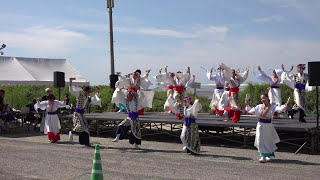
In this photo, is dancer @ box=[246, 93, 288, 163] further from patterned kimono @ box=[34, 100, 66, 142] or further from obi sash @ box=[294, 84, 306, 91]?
patterned kimono @ box=[34, 100, 66, 142]

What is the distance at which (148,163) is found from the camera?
8.25m

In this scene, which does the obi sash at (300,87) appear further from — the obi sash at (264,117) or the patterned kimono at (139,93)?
the patterned kimono at (139,93)

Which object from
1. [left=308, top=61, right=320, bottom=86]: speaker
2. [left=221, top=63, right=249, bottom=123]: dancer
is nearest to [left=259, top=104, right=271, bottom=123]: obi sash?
[left=308, top=61, right=320, bottom=86]: speaker

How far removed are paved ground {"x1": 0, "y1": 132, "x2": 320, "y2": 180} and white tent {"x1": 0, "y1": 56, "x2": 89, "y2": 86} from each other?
22023 millimetres

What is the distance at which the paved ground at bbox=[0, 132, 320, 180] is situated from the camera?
7098mm

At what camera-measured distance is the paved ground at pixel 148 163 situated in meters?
7.10

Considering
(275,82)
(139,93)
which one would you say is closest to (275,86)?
(275,82)

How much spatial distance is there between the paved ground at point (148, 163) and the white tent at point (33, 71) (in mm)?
22023

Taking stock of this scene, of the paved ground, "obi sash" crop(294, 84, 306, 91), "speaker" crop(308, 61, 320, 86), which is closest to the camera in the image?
the paved ground

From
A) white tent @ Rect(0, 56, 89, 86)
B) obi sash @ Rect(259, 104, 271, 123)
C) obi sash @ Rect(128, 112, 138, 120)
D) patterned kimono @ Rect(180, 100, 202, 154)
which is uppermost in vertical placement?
white tent @ Rect(0, 56, 89, 86)

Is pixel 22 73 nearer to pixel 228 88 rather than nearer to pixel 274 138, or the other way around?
pixel 228 88

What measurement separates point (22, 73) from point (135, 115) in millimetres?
24845

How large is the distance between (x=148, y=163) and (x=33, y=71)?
2775 cm

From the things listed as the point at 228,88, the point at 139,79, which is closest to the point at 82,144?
the point at 139,79
